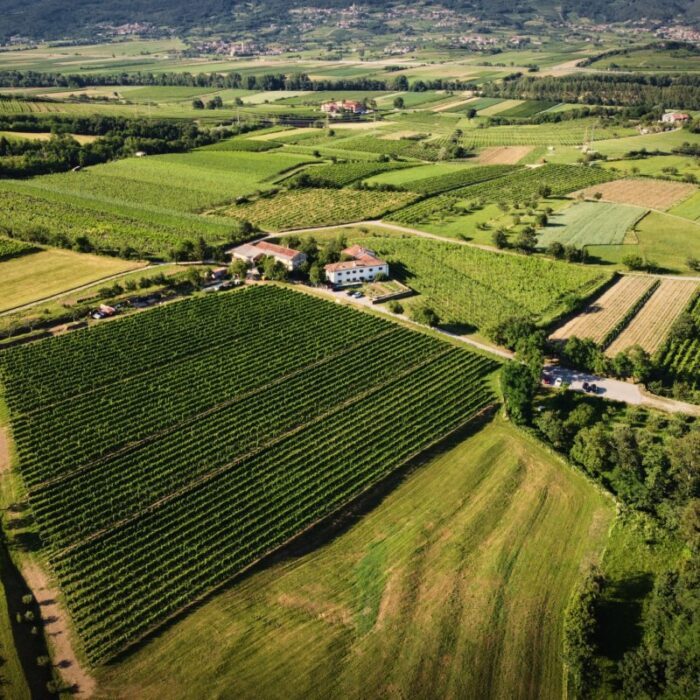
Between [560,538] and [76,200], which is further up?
[76,200]

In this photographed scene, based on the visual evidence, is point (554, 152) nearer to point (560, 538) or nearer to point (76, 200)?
point (76, 200)

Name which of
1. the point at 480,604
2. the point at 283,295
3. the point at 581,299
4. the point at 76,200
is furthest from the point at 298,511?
the point at 76,200

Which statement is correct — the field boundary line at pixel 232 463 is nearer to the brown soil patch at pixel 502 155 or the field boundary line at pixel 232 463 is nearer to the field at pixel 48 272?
the field at pixel 48 272

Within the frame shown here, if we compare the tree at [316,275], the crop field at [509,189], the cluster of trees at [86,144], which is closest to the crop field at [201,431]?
the tree at [316,275]

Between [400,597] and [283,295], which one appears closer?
[400,597]

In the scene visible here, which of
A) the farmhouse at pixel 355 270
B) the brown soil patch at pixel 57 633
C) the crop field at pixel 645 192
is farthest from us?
the crop field at pixel 645 192

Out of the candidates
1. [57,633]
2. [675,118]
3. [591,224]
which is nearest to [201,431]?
[57,633]

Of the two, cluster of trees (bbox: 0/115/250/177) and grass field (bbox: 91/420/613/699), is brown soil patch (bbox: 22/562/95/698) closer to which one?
grass field (bbox: 91/420/613/699)
